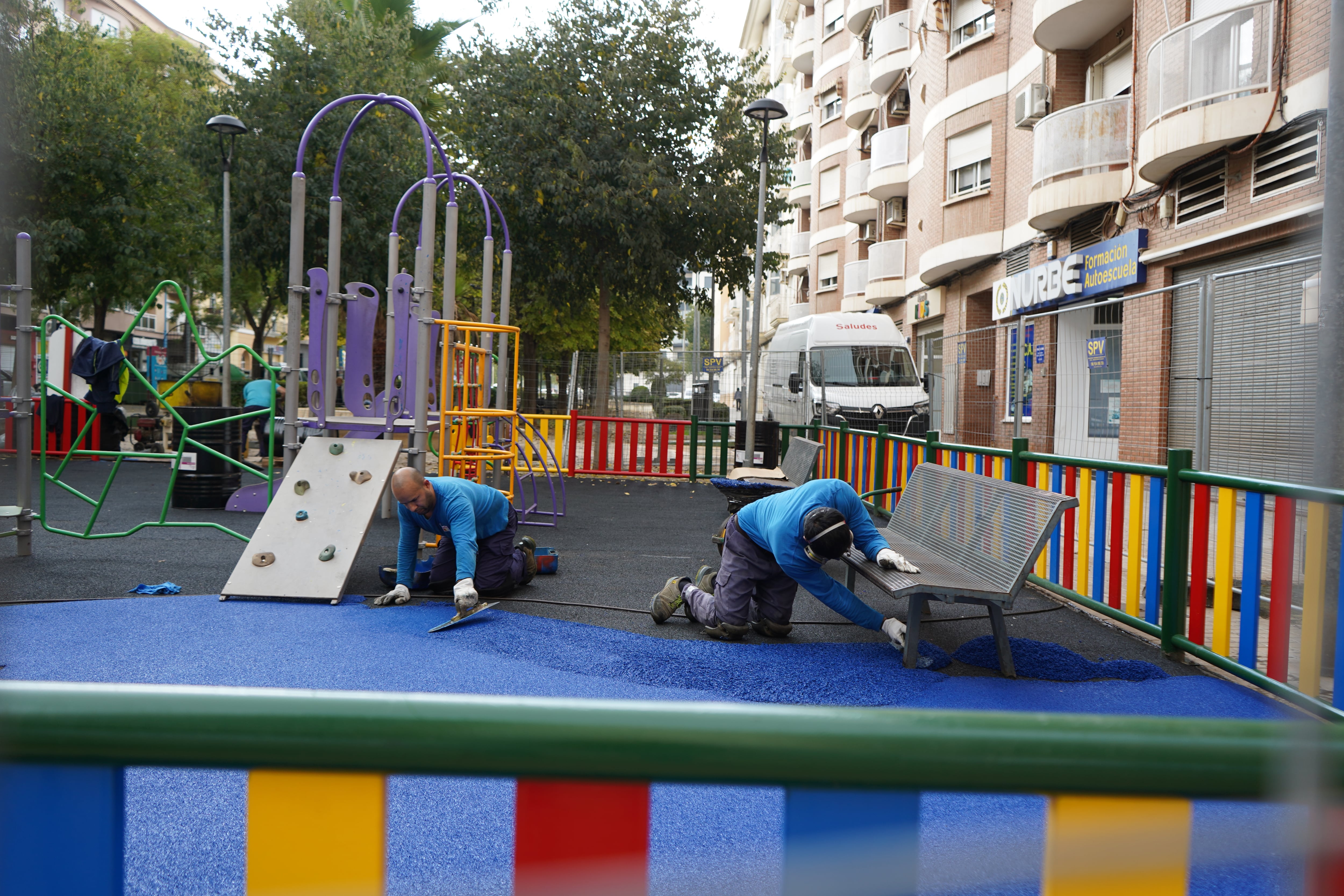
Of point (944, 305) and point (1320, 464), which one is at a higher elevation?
point (944, 305)

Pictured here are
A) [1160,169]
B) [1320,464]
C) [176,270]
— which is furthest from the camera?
[176,270]

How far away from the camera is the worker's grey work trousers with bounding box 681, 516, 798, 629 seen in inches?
236

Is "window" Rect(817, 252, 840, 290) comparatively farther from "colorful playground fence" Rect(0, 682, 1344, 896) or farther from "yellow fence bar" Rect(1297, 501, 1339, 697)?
"yellow fence bar" Rect(1297, 501, 1339, 697)

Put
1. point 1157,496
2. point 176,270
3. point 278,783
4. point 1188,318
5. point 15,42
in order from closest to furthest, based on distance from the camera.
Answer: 1. point 15,42
2. point 278,783
3. point 1157,496
4. point 1188,318
5. point 176,270

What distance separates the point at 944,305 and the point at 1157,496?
18.9m

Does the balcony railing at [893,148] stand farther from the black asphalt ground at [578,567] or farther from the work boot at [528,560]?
the work boot at [528,560]

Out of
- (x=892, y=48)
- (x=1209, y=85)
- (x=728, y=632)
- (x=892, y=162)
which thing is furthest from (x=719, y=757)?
(x=892, y=48)

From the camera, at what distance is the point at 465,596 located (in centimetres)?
624

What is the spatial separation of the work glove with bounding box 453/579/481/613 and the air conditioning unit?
14457 mm

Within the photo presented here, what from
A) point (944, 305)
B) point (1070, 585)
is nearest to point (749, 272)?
point (944, 305)

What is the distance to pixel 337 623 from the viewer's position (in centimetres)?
626

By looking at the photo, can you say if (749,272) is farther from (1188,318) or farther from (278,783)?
(278,783)

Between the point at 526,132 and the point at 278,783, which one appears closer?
the point at 278,783

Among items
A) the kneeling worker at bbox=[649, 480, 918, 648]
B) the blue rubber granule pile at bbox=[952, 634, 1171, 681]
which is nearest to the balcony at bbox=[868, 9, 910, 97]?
the kneeling worker at bbox=[649, 480, 918, 648]
